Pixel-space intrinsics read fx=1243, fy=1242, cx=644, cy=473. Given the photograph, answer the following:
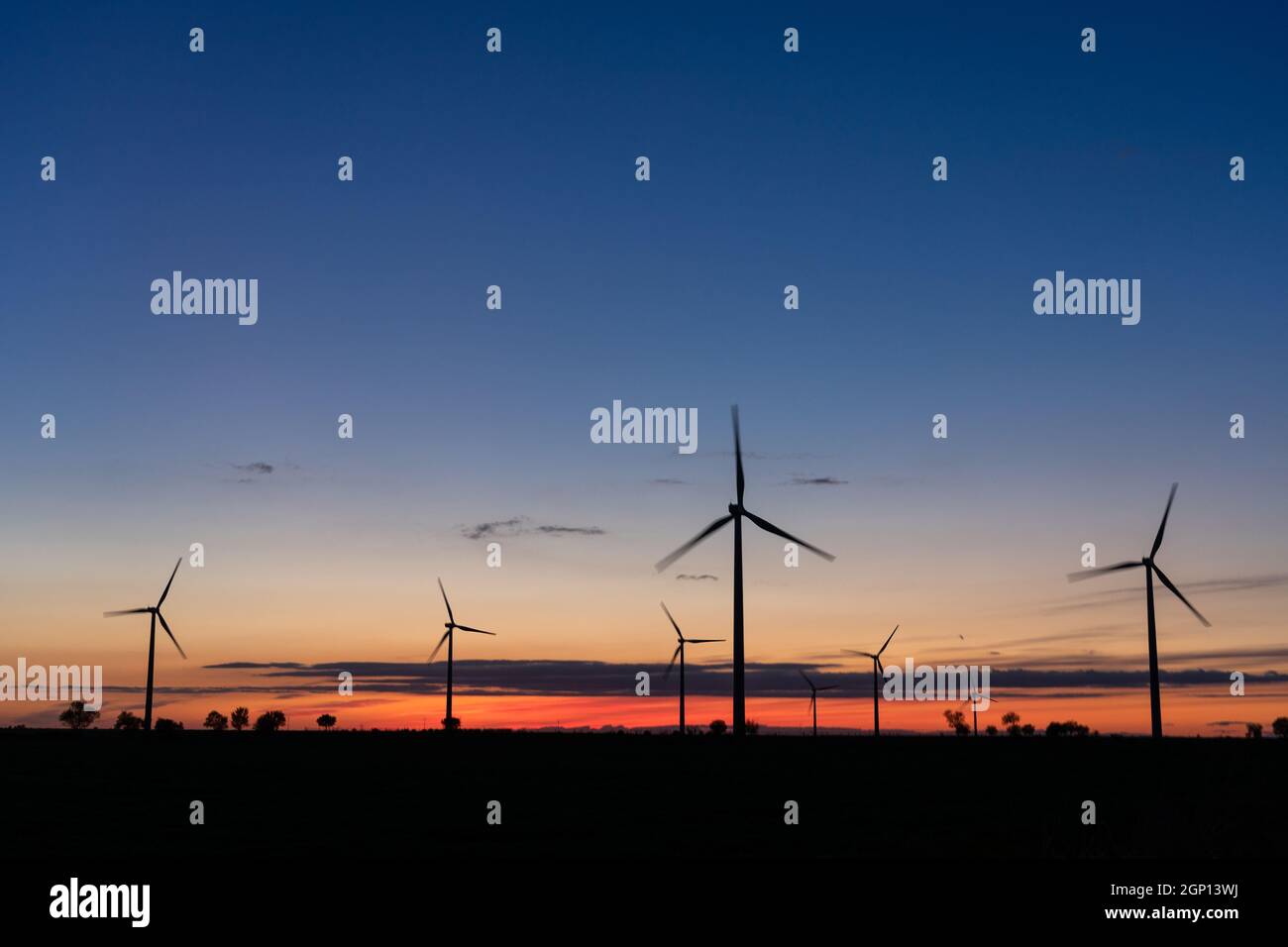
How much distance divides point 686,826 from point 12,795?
43401 millimetres

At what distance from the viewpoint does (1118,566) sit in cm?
13025

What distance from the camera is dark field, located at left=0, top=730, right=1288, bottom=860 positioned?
165 feet

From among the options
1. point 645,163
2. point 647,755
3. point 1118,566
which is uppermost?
point 645,163

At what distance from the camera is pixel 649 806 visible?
226 ft

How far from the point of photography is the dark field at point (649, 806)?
1984 inches
